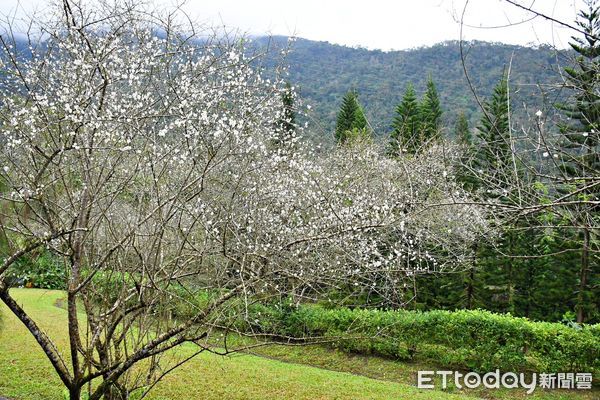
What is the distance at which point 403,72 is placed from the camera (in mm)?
35688

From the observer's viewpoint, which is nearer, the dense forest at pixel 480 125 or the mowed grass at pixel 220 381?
the dense forest at pixel 480 125

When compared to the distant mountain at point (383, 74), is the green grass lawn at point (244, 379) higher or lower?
lower

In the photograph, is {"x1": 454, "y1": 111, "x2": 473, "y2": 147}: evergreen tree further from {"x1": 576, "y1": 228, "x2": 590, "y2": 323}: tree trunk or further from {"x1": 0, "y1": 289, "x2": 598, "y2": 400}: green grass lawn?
{"x1": 0, "y1": 289, "x2": 598, "y2": 400}: green grass lawn

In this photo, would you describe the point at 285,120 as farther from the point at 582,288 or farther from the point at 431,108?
the point at 431,108

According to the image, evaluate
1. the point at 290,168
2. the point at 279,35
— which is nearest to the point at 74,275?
the point at 279,35

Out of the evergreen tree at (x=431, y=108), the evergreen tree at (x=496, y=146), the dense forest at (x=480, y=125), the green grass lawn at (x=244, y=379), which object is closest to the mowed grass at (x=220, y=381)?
the green grass lawn at (x=244, y=379)

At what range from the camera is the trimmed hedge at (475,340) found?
8.32 m

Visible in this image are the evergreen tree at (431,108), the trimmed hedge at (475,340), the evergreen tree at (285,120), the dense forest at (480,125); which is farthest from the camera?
the evergreen tree at (431,108)

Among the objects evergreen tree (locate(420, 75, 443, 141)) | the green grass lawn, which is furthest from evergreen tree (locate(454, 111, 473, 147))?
the green grass lawn

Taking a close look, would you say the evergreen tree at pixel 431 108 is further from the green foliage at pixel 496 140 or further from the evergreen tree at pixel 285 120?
the green foliage at pixel 496 140

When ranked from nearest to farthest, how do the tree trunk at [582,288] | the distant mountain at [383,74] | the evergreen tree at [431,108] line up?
1. the tree trunk at [582,288]
2. the evergreen tree at [431,108]
3. the distant mountain at [383,74]

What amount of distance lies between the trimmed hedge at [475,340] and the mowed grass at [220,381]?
0.79 m

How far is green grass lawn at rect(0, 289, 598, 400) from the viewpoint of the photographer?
19.9 feet

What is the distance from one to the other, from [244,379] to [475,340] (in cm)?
455
